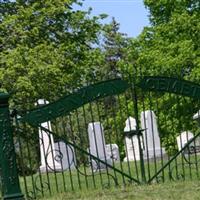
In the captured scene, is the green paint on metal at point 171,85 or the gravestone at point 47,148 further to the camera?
the green paint on metal at point 171,85

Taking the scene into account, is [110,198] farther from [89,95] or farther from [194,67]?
[194,67]

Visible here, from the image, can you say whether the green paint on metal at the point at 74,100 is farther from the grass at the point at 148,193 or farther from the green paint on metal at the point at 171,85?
the grass at the point at 148,193

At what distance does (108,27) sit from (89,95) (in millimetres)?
24105

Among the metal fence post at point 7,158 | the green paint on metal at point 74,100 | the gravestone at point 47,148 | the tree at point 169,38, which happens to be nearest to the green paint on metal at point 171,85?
the green paint on metal at point 74,100

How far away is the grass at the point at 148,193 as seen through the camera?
816 cm

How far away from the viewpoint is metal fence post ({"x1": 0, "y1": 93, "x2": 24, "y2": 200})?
8547mm

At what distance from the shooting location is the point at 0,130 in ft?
28.1

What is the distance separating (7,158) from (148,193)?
6.89ft

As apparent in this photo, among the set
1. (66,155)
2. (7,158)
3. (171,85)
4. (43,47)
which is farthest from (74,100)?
(43,47)

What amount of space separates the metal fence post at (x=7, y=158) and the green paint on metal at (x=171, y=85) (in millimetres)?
2560

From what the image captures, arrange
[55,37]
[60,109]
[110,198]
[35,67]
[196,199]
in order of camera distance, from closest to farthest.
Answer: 1. [196,199]
2. [110,198]
3. [60,109]
4. [35,67]
5. [55,37]

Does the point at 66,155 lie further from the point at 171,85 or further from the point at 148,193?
the point at 148,193

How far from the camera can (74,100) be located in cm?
968

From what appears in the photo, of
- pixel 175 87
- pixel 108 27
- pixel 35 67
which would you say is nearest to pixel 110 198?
pixel 175 87
